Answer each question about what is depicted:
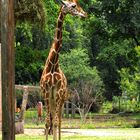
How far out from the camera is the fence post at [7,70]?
22.8 ft

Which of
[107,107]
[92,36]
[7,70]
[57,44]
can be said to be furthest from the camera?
[107,107]

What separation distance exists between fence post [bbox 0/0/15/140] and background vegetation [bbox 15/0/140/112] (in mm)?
13484

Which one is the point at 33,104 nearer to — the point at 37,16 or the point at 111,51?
the point at 111,51

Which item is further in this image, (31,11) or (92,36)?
(92,36)

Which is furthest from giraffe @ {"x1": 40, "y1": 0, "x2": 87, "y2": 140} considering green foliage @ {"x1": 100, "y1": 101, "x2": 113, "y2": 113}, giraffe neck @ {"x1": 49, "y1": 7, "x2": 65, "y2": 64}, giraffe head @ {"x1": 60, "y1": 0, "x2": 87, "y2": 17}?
green foliage @ {"x1": 100, "y1": 101, "x2": 113, "y2": 113}

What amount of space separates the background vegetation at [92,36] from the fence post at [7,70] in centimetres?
1348

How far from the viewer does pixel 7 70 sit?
697 centimetres

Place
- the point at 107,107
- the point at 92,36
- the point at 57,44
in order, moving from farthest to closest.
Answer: the point at 107,107, the point at 92,36, the point at 57,44

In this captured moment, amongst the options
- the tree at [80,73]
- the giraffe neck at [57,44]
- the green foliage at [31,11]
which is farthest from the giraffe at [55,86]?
the tree at [80,73]

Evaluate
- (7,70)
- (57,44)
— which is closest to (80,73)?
(57,44)

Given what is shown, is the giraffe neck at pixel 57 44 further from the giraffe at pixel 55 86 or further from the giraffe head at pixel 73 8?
the giraffe head at pixel 73 8

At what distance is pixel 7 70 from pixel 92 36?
31927mm

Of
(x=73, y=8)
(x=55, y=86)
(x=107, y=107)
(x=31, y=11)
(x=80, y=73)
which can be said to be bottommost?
(x=107, y=107)

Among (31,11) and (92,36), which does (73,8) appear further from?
(92,36)
